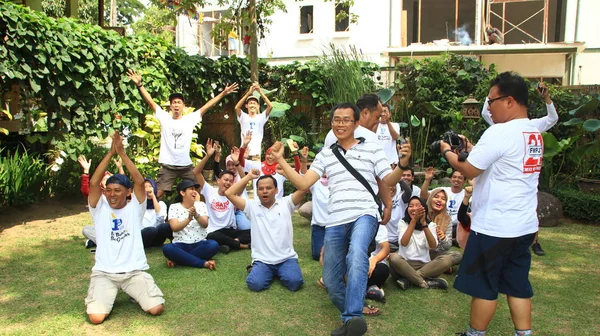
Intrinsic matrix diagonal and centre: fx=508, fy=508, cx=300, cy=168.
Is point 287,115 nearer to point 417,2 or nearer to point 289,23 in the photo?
point 289,23

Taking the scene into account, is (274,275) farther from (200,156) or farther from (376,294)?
(200,156)

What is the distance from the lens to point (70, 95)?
7.59 meters

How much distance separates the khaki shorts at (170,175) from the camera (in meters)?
7.22

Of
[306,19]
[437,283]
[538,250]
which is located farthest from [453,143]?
[306,19]

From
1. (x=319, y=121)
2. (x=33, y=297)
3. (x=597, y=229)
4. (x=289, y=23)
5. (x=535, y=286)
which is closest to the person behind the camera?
(x=33, y=297)

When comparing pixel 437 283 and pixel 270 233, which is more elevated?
pixel 270 233

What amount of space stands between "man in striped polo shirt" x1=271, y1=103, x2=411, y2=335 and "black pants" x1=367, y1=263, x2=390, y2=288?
890 mm

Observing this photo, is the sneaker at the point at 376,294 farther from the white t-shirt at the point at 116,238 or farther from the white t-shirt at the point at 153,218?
the white t-shirt at the point at 153,218

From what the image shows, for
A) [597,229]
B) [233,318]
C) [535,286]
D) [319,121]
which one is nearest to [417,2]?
[319,121]

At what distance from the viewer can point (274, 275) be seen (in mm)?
4977

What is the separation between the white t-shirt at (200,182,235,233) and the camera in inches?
245

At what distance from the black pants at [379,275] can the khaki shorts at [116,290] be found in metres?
1.82

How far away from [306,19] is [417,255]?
14.1 meters

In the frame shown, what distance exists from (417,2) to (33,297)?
1627 centimetres
